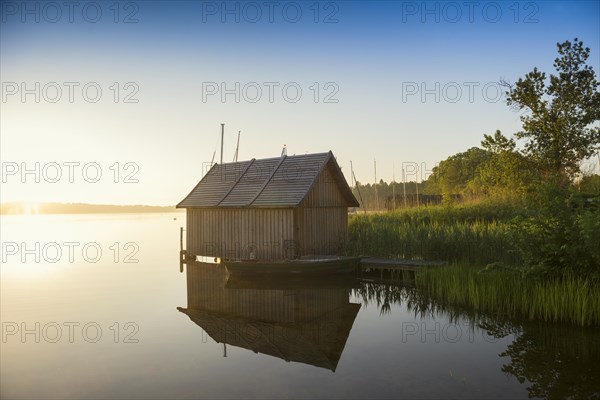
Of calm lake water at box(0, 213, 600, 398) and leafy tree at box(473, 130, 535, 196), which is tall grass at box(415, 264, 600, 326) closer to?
calm lake water at box(0, 213, 600, 398)

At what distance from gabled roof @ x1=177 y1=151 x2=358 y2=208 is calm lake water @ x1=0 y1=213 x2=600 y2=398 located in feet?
17.8

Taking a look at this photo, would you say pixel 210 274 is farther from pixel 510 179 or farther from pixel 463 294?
pixel 510 179

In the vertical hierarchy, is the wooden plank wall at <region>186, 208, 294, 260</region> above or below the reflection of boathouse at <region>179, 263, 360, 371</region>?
above

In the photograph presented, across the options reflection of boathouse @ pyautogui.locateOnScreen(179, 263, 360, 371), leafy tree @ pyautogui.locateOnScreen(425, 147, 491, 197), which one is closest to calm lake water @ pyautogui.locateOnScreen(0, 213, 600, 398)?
reflection of boathouse @ pyautogui.locateOnScreen(179, 263, 360, 371)

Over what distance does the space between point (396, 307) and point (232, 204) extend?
39.8 ft

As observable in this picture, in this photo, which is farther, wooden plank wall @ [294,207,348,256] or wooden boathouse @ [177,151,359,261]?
wooden plank wall @ [294,207,348,256]

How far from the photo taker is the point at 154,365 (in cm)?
1150

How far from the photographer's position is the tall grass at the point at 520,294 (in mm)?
13367

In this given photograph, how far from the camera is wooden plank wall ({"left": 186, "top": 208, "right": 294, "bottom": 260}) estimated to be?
83.0 feet

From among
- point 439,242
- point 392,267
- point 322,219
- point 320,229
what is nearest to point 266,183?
point 322,219

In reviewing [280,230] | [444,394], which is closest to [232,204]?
[280,230]

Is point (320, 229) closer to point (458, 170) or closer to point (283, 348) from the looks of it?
point (283, 348)

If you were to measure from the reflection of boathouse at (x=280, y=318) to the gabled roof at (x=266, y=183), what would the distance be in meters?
4.80

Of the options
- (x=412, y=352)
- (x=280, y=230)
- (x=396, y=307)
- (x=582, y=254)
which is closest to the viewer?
(x=412, y=352)
